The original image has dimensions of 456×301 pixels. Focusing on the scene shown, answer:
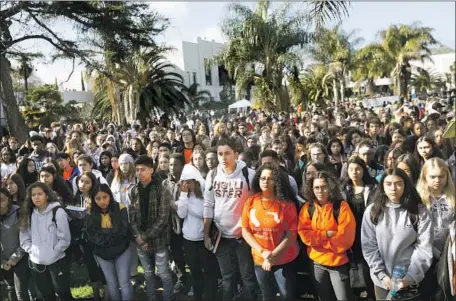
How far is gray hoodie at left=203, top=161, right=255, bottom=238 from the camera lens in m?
4.20

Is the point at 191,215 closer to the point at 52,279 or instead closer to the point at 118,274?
the point at 118,274

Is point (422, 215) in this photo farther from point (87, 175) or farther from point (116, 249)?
point (87, 175)

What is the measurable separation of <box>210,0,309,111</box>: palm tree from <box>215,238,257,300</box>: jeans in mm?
11081

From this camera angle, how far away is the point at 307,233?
370cm

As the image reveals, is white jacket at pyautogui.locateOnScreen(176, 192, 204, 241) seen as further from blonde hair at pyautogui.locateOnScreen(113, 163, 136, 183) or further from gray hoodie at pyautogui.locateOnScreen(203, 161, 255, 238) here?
blonde hair at pyautogui.locateOnScreen(113, 163, 136, 183)

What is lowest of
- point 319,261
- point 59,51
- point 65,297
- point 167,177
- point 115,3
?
point 65,297

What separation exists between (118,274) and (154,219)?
0.62 m

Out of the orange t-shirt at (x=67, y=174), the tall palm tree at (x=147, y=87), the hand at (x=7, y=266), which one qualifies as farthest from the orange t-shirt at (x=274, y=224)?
the tall palm tree at (x=147, y=87)

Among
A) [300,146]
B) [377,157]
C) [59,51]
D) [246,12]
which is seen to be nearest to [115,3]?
[59,51]

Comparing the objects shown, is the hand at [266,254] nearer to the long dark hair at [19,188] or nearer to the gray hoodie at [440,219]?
the gray hoodie at [440,219]

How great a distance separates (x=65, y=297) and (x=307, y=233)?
100 inches

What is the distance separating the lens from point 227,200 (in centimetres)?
424

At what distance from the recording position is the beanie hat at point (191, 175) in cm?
460

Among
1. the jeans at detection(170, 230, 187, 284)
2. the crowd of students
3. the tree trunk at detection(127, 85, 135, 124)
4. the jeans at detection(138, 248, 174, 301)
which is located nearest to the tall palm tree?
the tree trunk at detection(127, 85, 135, 124)
